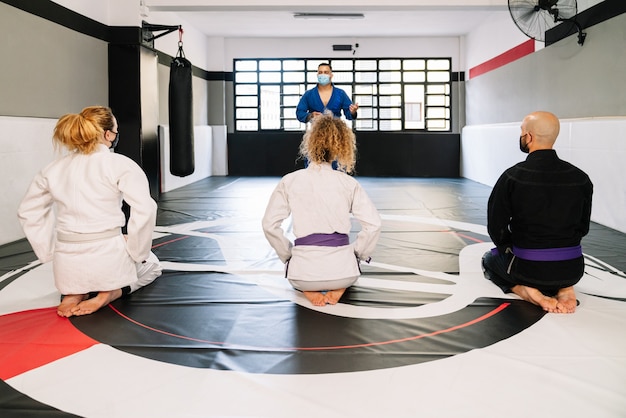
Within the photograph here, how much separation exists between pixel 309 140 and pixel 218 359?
134 cm

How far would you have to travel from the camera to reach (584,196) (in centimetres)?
296

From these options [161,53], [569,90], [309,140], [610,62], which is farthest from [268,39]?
[309,140]

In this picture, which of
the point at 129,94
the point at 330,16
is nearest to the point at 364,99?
the point at 330,16

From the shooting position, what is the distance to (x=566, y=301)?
3.01m

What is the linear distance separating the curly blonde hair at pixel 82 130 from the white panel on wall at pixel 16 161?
7.82 feet

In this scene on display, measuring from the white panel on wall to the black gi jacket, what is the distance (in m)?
4.12

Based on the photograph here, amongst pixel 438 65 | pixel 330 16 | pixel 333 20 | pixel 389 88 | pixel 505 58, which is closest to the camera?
pixel 505 58

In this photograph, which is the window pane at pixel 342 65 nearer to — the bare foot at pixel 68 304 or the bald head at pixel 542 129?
the bald head at pixel 542 129

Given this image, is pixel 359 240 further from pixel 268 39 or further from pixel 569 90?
pixel 268 39

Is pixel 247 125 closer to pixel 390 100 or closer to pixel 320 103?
pixel 390 100

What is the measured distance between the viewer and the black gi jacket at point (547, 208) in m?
2.96

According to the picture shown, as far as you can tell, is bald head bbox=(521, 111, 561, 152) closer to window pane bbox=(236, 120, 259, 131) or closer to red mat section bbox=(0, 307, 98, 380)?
red mat section bbox=(0, 307, 98, 380)

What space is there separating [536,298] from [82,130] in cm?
249

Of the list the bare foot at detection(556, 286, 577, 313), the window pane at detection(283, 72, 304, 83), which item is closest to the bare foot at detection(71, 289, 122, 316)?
the bare foot at detection(556, 286, 577, 313)
